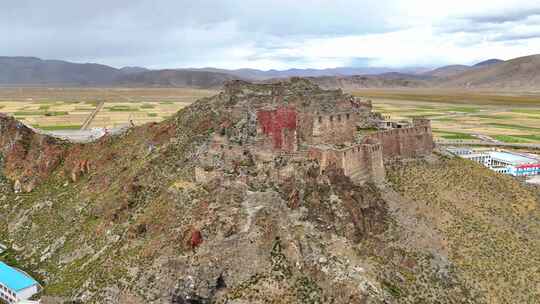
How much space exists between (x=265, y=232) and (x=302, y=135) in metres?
12.4

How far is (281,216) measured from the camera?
135 ft

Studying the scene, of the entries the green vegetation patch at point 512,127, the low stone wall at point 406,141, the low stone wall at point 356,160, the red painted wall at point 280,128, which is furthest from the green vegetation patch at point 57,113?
the green vegetation patch at point 512,127

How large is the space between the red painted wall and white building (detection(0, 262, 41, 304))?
979 inches

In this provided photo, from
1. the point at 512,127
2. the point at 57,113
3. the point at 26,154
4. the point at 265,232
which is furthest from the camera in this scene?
the point at 57,113

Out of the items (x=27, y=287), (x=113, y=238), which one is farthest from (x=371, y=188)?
(x=27, y=287)

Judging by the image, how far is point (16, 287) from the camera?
42500mm

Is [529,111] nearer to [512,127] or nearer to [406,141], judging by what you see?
[512,127]

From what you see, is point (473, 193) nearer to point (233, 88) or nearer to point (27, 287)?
point (233, 88)

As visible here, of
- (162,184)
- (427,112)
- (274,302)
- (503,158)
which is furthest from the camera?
(427,112)

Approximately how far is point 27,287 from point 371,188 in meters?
32.0

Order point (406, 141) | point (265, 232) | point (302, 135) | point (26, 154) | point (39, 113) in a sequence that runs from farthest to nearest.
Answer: point (39, 113)
point (26, 154)
point (406, 141)
point (302, 135)
point (265, 232)

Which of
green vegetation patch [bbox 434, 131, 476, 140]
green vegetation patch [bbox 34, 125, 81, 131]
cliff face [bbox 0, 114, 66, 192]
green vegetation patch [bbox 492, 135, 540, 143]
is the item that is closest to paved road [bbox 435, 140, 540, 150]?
green vegetation patch [bbox 492, 135, 540, 143]

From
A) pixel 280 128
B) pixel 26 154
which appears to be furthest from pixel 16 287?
pixel 280 128

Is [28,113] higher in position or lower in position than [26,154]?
lower
